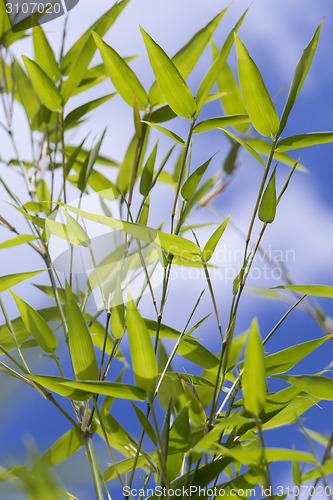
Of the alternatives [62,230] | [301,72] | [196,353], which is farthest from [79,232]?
[301,72]

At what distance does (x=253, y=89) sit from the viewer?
593 mm

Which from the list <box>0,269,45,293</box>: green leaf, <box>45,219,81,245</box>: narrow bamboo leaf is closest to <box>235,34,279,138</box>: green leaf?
<box>45,219,81,245</box>: narrow bamboo leaf

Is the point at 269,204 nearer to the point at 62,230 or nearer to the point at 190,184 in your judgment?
the point at 190,184

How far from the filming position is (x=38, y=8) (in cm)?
99

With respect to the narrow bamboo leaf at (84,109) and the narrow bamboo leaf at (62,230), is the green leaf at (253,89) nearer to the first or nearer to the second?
the narrow bamboo leaf at (62,230)

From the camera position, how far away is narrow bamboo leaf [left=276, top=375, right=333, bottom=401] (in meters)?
0.51

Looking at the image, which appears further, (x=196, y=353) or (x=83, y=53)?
(x=83, y=53)

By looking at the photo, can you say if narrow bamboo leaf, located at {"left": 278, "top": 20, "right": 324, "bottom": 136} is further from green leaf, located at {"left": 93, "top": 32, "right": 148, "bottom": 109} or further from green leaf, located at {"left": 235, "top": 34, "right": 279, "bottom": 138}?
green leaf, located at {"left": 93, "top": 32, "right": 148, "bottom": 109}

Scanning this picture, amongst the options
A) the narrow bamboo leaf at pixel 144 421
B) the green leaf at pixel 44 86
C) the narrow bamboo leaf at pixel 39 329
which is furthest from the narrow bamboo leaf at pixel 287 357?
the green leaf at pixel 44 86

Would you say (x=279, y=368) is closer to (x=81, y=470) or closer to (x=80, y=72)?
(x=81, y=470)

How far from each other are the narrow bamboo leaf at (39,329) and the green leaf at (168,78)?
13.8 inches

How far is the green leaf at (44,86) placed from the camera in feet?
2.55

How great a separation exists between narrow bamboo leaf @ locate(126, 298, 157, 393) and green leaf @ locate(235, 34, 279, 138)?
310mm

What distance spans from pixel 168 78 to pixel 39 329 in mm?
386
